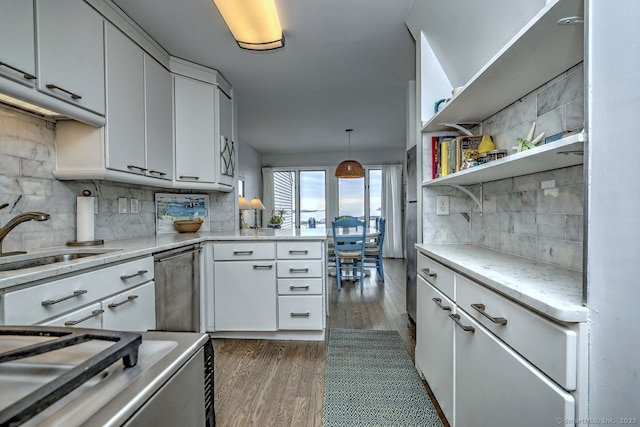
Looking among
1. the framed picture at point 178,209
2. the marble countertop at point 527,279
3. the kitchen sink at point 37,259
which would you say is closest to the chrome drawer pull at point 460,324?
the marble countertop at point 527,279

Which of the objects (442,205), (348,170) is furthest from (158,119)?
(348,170)

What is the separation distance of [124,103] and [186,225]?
1189 millimetres

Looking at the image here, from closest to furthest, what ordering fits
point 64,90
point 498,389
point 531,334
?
point 531,334
point 498,389
point 64,90

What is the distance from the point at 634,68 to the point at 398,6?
1765mm

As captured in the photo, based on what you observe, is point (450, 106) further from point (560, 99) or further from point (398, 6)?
point (398, 6)

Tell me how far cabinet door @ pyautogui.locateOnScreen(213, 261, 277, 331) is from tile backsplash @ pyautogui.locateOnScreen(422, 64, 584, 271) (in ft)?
4.22

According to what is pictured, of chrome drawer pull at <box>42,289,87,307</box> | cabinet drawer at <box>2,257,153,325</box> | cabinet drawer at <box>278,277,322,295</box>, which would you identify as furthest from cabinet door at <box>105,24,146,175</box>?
cabinet drawer at <box>278,277,322,295</box>

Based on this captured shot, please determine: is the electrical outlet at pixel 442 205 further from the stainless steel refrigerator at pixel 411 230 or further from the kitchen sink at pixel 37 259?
the kitchen sink at pixel 37 259

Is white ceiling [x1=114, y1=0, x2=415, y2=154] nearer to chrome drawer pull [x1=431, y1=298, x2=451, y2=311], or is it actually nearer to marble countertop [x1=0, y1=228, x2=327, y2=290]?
marble countertop [x1=0, y1=228, x2=327, y2=290]

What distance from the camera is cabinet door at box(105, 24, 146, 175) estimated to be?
194 centimetres

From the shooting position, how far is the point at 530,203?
151 cm

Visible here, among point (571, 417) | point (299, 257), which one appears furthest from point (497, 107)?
point (299, 257)

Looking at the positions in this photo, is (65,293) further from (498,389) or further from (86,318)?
(498,389)

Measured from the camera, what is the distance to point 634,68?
0.64m
